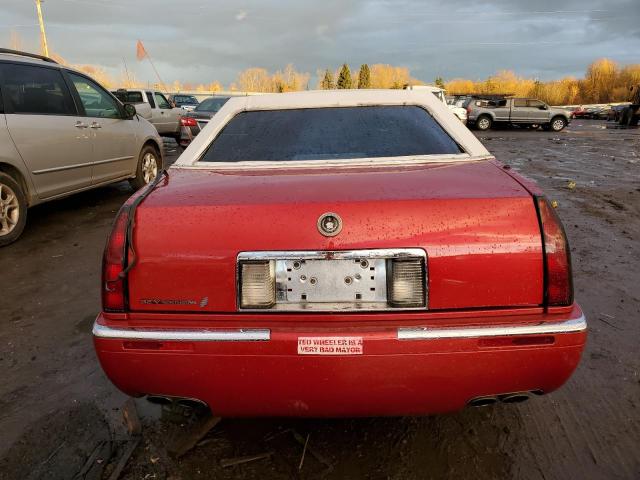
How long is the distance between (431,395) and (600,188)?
Result: 8.03 m

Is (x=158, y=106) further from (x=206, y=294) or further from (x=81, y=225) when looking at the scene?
(x=206, y=294)

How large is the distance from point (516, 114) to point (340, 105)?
2536 centimetres

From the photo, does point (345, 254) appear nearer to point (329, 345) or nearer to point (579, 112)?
point (329, 345)

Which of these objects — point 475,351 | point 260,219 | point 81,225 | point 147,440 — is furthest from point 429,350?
point 81,225

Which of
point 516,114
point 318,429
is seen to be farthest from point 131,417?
point 516,114

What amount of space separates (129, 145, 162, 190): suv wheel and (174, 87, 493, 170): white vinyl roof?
193 inches

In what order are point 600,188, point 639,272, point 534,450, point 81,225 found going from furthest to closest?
1. point 600,188
2. point 81,225
3. point 639,272
4. point 534,450

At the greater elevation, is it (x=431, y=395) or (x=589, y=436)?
(x=431, y=395)

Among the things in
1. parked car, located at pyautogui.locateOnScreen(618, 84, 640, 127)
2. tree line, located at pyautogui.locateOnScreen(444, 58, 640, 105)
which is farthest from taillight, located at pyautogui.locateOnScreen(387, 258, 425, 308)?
tree line, located at pyautogui.locateOnScreen(444, 58, 640, 105)

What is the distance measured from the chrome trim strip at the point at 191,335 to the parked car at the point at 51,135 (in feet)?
13.1

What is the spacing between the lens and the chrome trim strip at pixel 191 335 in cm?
168

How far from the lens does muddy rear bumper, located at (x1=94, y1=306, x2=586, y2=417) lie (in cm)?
167

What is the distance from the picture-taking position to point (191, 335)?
1.71m

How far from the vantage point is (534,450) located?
6.85 ft
